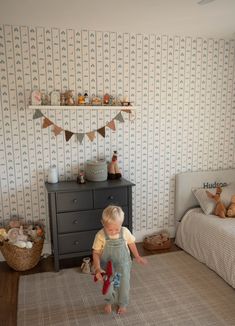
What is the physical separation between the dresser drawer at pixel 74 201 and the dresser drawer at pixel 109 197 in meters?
0.07

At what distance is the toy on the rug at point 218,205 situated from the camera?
10.2 feet

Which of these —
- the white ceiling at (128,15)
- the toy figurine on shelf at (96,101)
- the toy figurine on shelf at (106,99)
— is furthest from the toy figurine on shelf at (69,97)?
the white ceiling at (128,15)

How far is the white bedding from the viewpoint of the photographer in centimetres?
262

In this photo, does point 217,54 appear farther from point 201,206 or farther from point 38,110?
point 38,110

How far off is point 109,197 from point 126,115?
0.96m

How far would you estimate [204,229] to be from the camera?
3.03 m

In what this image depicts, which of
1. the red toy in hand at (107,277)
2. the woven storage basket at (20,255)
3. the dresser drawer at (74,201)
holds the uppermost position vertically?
the dresser drawer at (74,201)

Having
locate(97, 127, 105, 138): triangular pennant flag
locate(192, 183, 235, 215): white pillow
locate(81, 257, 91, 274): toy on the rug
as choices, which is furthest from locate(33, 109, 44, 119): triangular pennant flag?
locate(192, 183, 235, 215): white pillow

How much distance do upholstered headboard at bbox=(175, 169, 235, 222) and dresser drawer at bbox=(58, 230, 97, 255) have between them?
1.17 metres

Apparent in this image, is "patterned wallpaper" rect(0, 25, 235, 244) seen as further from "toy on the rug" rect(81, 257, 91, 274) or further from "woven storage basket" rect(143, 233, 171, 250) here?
"toy on the rug" rect(81, 257, 91, 274)

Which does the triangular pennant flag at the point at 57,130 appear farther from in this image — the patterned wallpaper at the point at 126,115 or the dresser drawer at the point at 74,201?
the dresser drawer at the point at 74,201

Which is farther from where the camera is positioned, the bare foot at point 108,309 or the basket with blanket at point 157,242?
the basket with blanket at point 157,242

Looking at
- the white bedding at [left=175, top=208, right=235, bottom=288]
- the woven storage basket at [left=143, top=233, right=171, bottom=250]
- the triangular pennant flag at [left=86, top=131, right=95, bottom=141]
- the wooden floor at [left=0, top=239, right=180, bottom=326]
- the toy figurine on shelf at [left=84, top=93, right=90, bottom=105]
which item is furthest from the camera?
the woven storage basket at [left=143, top=233, right=171, bottom=250]

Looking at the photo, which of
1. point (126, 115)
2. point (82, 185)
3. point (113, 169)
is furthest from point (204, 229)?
point (126, 115)
